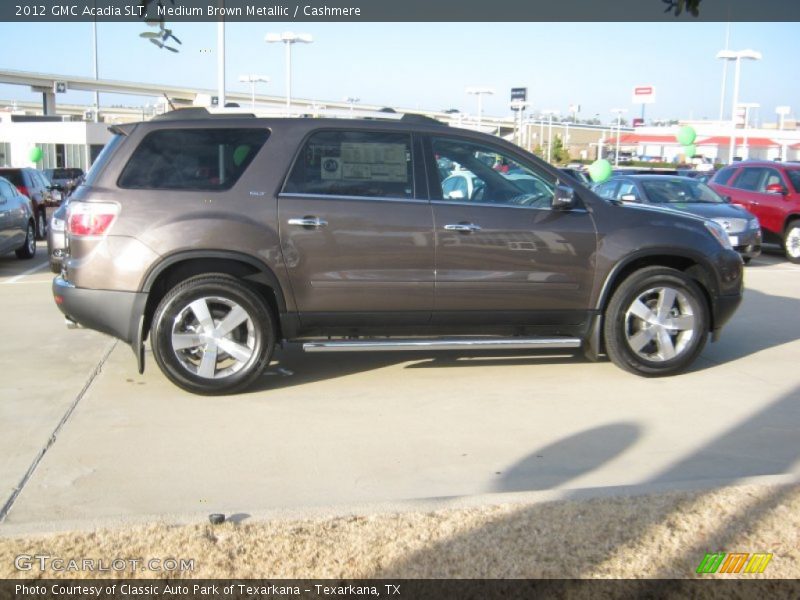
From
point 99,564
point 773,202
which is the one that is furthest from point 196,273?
point 773,202

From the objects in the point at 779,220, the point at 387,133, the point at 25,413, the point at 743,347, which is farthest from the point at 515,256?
the point at 779,220

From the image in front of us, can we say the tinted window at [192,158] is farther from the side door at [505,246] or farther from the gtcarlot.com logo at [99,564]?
the gtcarlot.com logo at [99,564]

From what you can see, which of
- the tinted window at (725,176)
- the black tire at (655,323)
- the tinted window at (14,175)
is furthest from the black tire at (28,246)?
the tinted window at (725,176)

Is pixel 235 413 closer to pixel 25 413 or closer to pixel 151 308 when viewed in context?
pixel 151 308

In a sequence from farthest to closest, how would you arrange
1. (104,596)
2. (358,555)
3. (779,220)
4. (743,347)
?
(779,220), (743,347), (358,555), (104,596)

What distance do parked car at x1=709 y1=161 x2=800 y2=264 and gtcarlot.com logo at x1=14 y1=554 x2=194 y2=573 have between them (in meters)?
14.1

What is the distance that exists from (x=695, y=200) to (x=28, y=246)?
1135cm

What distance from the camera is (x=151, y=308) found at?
5.87m

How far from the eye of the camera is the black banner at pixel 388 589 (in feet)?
10.5

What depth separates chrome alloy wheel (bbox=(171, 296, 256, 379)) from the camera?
5746 millimetres

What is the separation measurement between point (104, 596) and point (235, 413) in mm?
2415

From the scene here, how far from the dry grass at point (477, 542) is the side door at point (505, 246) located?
93.9 inches

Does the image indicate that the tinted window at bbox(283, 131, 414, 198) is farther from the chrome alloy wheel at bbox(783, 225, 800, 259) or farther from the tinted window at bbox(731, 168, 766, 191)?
the tinted window at bbox(731, 168, 766, 191)
